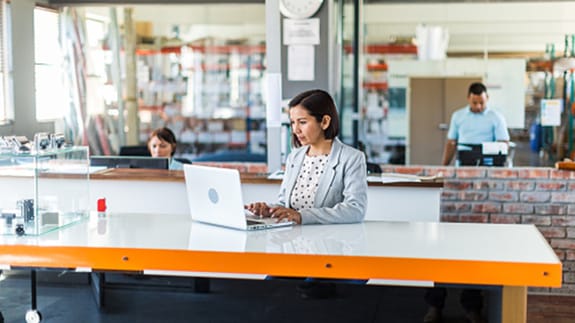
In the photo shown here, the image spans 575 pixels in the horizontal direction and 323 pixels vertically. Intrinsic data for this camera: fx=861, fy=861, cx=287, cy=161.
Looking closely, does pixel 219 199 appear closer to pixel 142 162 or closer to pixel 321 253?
pixel 321 253

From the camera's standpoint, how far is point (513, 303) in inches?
118

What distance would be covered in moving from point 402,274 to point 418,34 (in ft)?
20.3

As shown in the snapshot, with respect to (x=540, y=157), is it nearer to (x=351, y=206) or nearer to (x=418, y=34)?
(x=418, y=34)

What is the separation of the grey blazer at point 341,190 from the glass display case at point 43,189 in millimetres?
1023

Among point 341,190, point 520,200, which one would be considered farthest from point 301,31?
point 341,190

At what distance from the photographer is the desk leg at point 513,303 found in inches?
118

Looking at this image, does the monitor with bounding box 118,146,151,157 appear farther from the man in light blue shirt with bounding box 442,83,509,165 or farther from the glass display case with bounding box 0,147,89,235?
the man in light blue shirt with bounding box 442,83,509,165

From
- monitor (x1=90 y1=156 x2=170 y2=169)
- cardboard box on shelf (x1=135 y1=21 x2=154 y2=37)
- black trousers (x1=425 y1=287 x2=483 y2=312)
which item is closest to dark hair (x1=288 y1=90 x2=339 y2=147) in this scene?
black trousers (x1=425 y1=287 x2=483 y2=312)

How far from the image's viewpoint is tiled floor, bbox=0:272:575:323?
321 cm

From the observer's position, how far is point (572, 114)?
313 inches

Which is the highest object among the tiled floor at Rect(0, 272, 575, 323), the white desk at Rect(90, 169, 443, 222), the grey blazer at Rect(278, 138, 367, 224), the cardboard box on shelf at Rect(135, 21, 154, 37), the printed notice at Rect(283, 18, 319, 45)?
the cardboard box on shelf at Rect(135, 21, 154, 37)

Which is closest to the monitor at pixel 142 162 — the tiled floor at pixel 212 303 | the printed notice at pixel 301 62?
the printed notice at pixel 301 62

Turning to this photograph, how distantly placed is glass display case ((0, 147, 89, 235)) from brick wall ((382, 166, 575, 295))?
2.79 metres

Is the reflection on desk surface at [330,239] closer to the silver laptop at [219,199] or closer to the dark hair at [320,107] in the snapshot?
the silver laptop at [219,199]
